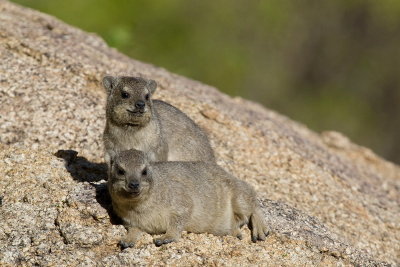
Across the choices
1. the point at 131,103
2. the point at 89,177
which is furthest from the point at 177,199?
the point at 89,177

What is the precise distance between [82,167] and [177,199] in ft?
6.26

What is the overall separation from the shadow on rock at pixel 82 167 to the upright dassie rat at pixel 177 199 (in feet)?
4.19

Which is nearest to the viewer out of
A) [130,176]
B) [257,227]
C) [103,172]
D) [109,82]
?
[130,176]

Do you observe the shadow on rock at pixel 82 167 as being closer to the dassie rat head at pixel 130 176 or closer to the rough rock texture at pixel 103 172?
the rough rock texture at pixel 103 172

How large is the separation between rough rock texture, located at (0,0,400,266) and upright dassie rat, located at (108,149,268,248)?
5.8 inches

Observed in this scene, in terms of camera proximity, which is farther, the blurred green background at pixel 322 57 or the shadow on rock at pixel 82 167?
the blurred green background at pixel 322 57

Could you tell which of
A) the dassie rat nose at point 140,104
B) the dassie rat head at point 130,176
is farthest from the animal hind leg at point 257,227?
the dassie rat nose at point 140,104

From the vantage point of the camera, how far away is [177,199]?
8.16 metres

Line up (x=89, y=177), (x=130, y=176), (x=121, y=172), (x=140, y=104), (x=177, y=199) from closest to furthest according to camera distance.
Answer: (x=130, y=176) → (x=121, y=172) → (x=177, y=199) → (x=140, y=104) → (x=89, y=177)

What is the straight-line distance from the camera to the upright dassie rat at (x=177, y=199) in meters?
7.84

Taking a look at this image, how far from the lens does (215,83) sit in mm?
23969

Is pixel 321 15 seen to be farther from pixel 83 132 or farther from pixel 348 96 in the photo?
pixel 83 132

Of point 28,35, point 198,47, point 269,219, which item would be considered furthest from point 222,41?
point 269,219

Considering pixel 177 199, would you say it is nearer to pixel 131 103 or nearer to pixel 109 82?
pixel 131 103
